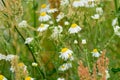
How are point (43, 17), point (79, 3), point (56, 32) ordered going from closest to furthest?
point (56, 32)
point (79, 3)
point (43, 17)

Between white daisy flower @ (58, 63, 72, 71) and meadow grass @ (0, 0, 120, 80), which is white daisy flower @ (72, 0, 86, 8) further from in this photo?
white daisy flower @ (58, 63, 72, 71)

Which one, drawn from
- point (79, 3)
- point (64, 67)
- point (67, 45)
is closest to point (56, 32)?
point (67, 45)

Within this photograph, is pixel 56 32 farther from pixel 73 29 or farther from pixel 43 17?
pixel 43 17

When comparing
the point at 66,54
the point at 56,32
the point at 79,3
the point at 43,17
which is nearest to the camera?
the point at 66,54

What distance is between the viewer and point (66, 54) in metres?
2.80

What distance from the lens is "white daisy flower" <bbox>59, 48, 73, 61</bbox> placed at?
278cm

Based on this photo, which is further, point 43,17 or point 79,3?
point 43,17

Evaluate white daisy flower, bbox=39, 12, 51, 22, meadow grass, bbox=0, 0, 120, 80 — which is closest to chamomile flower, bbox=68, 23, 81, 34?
meadow grass, bbox=0, 0, 120, 80

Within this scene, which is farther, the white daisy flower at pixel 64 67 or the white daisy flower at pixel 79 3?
the white daisy flower at pixel 79 3

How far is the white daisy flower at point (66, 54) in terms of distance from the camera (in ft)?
9.11

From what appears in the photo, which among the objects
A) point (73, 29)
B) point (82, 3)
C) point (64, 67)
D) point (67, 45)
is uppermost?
point (82, 3)

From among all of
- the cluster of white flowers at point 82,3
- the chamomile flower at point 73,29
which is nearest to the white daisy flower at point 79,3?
the cluster of white flowers at point 82,3

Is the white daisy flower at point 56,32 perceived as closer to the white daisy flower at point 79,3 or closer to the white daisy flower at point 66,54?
the white daisy flower at point 66,54

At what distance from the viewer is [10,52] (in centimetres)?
313
